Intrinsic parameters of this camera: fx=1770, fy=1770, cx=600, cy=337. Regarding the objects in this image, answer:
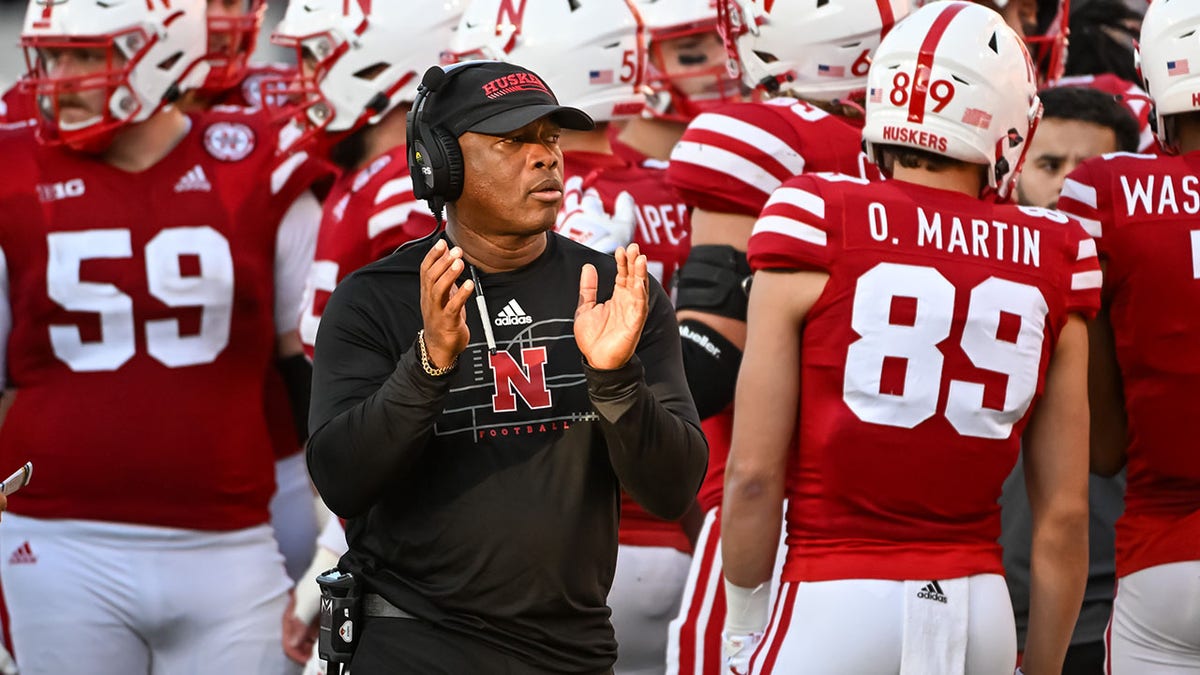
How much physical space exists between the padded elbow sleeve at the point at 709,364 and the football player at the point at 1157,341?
835 millimetres

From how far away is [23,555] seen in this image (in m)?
4.99

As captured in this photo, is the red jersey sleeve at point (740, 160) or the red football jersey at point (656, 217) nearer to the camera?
the red jersey sleeve at point (740, 160)

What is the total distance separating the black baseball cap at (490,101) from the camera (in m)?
3.08

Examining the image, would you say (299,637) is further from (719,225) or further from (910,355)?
(910,355)

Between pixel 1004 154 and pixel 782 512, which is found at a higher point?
pixel 1004 154

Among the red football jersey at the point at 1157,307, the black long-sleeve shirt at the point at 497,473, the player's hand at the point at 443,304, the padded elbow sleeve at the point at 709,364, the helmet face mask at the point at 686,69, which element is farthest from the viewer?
the helmet face mask at the point at 686,69

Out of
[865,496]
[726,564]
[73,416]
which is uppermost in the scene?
[865,496]

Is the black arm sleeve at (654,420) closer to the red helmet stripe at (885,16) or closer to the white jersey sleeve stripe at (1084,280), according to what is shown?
the white jersey sleeve stripe at (1084,280)

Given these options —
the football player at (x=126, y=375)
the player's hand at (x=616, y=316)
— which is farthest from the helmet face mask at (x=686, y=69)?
the player's hand at (x=616, y=316)

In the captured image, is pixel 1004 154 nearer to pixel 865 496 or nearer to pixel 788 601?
pixel 865 496

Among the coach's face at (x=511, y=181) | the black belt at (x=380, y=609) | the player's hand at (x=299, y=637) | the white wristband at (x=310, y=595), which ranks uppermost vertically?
the coach's face at (x=511, y=181)

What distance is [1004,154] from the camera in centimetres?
368

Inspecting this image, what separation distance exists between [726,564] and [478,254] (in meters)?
0.95

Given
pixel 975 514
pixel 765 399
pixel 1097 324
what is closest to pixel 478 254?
pixel 765 399
